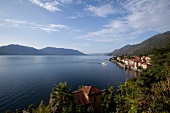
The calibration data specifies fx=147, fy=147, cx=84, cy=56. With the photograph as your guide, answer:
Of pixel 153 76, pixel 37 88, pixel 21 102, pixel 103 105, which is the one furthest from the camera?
pixel 37 88

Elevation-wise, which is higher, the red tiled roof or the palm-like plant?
the palm-like plant

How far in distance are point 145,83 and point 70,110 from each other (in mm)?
23213

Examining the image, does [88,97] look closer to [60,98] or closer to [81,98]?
[81,98]

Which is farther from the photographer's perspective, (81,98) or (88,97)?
(88,97)

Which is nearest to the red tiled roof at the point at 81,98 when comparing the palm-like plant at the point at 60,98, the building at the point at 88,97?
the building at the point at 88,97

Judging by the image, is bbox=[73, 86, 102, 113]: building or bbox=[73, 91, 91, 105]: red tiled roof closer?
bbox=[73, 91, 91, 105]: red tiled roof

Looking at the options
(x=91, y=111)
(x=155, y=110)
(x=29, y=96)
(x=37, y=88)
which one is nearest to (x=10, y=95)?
(x=29, y=96)

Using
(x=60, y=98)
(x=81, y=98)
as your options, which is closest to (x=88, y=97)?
(x=81, y=98)

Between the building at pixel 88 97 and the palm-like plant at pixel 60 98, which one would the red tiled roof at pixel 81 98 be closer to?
the building at pixel 88 97

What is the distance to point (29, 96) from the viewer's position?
59.9 metres

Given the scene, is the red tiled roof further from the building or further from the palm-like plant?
the palm-like plant

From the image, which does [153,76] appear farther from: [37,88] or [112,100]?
[37,88]

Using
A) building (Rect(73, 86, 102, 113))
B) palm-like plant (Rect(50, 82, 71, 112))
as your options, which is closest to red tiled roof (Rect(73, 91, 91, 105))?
building (Rect(73, 86, 102, 113))

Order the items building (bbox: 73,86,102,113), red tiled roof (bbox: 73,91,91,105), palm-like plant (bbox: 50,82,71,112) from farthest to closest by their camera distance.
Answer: building (bbox: 73,86,102,113) → red tiled roof (bbox: 73,91,91,105) → palm-like plant (bbox: 50,82,71,112)
